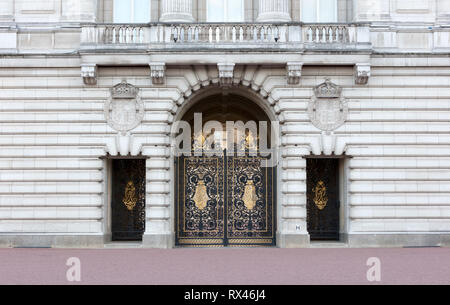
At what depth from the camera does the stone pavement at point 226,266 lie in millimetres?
16031

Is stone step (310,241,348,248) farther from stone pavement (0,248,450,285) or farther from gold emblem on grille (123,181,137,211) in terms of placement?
gold emblem on grille (123,181,137,211)

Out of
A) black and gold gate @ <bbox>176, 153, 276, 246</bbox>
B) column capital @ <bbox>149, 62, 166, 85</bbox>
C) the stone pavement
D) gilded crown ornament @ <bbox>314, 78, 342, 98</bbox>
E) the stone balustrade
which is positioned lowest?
the stone pavement

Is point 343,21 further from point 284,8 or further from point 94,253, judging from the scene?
point 94,253

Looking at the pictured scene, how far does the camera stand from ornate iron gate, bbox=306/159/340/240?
2766 cm

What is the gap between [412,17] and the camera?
86.8 feet

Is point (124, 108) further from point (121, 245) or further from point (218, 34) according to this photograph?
point (121, 245)

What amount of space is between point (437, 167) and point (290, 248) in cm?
657

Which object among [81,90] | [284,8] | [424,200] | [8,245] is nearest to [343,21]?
[284,8]

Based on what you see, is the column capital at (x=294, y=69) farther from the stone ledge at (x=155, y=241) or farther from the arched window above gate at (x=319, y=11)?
the stone ledge at (x=155, y=241)

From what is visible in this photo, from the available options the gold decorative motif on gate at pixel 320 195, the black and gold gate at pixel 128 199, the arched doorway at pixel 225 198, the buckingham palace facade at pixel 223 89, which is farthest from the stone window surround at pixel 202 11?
the gold decorative motif on gate at pixel 320 195

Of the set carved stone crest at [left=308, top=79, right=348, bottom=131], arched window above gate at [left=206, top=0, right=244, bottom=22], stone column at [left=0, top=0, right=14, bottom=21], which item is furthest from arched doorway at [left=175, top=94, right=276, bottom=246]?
stone column at [left=0, top=0, right=14, bottom=21]

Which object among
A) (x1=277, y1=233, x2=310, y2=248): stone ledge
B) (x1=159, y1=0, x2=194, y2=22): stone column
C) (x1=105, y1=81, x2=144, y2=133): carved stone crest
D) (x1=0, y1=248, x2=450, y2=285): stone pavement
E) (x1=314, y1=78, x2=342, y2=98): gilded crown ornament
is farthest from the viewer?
(x1=159, y1=0, x2=194, y2=22): stone column

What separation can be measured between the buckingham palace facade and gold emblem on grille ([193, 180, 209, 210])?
153 cm

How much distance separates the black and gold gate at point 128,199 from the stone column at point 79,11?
5.89m
